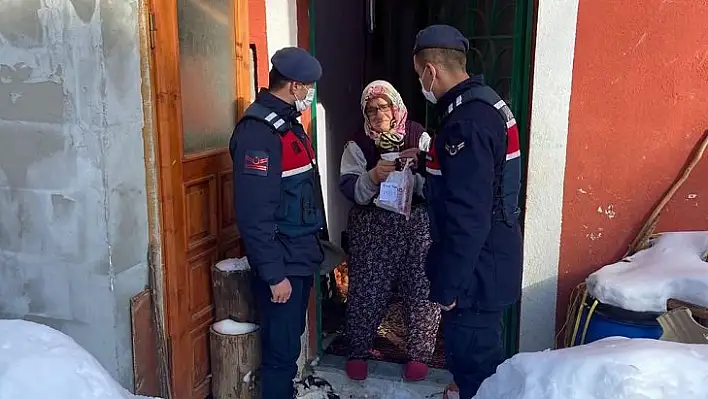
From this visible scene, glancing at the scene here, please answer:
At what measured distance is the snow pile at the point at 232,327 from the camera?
307cm

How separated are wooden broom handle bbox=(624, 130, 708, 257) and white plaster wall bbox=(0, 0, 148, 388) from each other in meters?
2.20

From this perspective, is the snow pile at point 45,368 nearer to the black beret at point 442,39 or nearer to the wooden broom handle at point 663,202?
the black beret at point 442,39

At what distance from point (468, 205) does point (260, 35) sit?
1.58m

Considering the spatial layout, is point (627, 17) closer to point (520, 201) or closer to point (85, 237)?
point (520, 201)

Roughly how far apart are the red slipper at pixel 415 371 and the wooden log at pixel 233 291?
912mm

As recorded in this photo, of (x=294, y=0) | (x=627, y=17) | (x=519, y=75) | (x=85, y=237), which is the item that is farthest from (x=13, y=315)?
(x=627, y=17)

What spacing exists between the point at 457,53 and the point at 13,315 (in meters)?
2.17

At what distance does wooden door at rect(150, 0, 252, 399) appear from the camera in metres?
2.71

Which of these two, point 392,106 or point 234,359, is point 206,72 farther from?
point 234,359

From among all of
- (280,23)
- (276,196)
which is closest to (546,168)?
(276,196)

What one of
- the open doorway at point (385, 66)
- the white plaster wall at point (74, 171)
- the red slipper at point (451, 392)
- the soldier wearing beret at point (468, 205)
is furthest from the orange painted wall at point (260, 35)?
the red slipper at point (451, 392)

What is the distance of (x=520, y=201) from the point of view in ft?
10.5

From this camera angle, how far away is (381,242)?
11.3 feet

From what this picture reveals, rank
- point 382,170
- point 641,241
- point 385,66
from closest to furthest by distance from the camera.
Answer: point 641,241
point 382,170
point 385,66
